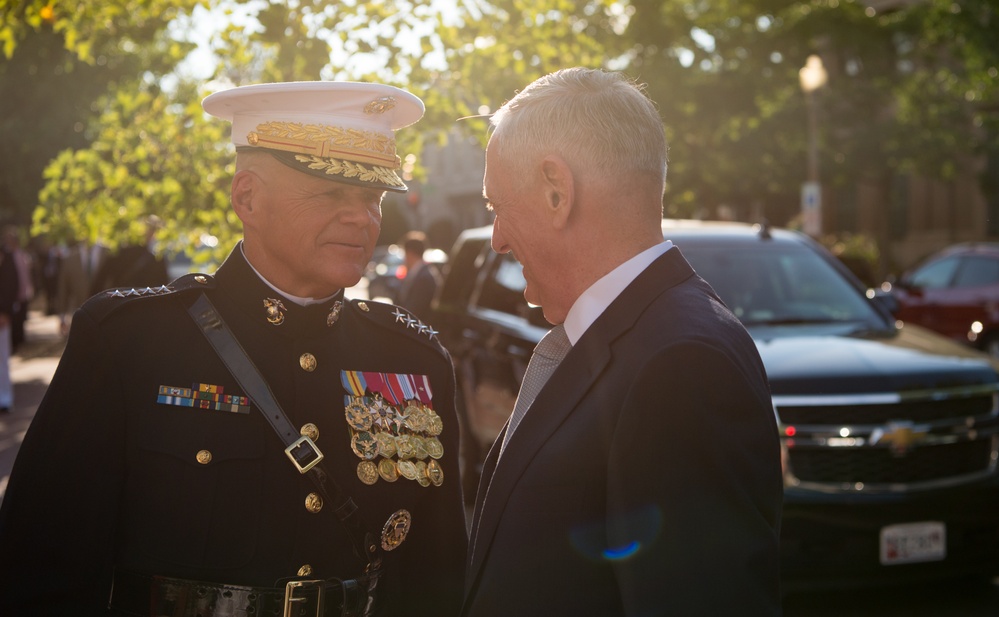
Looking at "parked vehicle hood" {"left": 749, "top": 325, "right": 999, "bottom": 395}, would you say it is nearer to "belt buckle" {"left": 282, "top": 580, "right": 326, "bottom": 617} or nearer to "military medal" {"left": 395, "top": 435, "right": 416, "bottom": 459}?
"military medal" {"left": 395, "top": 435, "right": 416, "bottom": 459}

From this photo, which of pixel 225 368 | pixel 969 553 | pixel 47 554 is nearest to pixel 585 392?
pixel 225 368

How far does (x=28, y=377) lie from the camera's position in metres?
17.2

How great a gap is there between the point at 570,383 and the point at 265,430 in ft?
2.69

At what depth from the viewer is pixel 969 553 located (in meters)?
5.38

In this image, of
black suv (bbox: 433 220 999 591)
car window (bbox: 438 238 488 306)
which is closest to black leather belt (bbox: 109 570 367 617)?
black suv (bbox: 433 220 999 591)

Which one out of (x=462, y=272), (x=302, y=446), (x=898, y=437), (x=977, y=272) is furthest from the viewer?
(x=977, y=272)

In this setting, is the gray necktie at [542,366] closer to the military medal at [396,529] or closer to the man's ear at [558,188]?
the man's ear at [558,188]

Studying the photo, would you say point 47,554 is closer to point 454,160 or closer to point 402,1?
point 402,1

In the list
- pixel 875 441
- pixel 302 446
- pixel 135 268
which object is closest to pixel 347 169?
pixel 302 446

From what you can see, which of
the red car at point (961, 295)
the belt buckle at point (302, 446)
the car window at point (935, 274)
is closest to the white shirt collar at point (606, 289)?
the belt buckle at point (302, 446)

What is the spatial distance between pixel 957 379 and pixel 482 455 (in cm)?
359

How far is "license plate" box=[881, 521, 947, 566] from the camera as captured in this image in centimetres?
519

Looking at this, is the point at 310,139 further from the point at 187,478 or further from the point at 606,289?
the point at 606,289

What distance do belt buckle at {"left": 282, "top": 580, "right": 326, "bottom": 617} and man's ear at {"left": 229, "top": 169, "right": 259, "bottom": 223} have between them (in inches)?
34.3
